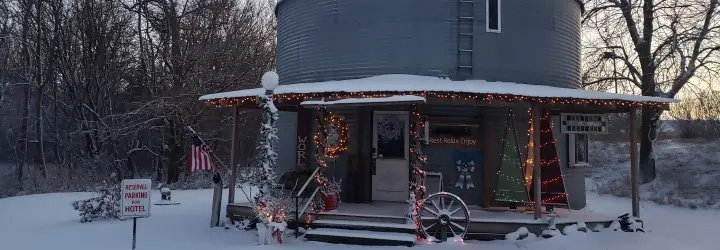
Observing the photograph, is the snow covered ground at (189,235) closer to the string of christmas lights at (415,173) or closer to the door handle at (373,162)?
the string of christmas lights at (415,173)

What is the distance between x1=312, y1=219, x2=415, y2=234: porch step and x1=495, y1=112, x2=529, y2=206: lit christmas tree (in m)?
2.41

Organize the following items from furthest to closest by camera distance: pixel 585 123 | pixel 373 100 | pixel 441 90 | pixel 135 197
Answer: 1. pixel 585 123
2. pixel 373 100
3. pixel 441 90
4. pixel 135 197

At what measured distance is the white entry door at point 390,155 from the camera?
465 inches

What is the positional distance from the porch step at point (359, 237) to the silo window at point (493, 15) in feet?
17.5

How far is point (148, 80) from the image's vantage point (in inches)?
994

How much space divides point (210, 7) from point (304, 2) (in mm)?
14567

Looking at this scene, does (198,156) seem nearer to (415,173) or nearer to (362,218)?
(362,218)

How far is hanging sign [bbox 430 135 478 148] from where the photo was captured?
11641 mm

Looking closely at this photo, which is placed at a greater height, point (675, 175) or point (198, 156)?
point (198, 156)

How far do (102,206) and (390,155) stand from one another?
21.6ft

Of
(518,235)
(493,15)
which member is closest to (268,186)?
(518,235)

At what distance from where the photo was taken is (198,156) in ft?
32.3

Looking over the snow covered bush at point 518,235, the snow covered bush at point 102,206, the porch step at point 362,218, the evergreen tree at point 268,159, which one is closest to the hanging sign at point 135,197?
the evergreen tree at point 268,159

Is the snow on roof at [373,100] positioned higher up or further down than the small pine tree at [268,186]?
higher up
